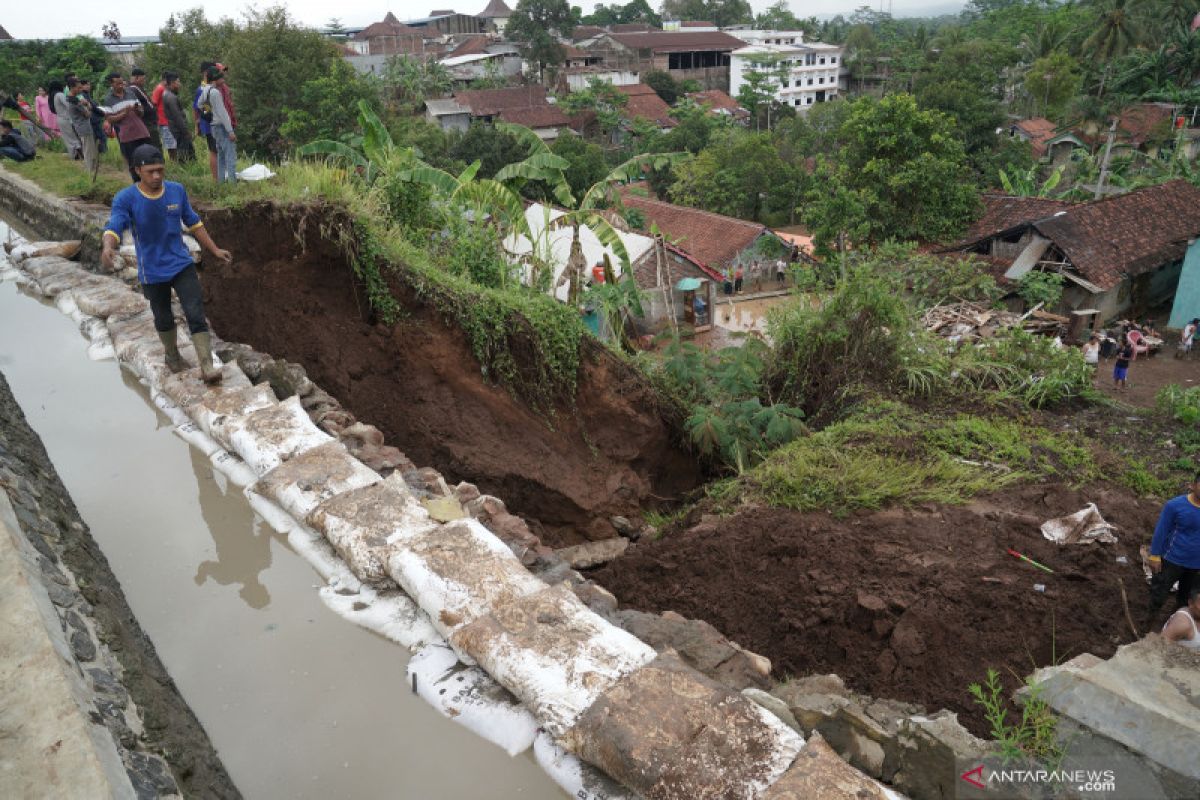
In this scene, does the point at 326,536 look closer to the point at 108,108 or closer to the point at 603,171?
the point at 108,108

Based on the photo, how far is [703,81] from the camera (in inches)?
2586

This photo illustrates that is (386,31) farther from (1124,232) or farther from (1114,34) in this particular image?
(1124,232)

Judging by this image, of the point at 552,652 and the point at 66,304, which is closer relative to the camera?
the point at 552,652

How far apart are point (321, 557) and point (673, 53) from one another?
6782cm

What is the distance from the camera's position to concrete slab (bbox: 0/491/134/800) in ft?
6.92

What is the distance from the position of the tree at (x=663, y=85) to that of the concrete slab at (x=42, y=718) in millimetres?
60911

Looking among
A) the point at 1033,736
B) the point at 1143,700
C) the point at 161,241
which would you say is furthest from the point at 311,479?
the point at 1143,700

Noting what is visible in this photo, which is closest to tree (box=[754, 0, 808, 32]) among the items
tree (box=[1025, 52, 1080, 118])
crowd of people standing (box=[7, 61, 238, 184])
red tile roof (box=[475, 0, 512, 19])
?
red tile roof (box=[475, 0, 512, 19])

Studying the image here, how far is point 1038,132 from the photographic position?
40.9 metres

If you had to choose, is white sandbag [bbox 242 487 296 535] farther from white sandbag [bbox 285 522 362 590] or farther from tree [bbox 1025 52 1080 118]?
tree [bbox 1025 52 1080 118]

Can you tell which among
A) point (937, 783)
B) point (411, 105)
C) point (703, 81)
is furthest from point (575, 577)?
point (703, 81)

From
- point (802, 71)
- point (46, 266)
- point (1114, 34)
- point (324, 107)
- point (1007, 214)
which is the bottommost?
point (1007, 214)

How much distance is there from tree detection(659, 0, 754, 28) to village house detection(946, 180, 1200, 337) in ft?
277

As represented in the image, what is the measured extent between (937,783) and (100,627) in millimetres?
2983
